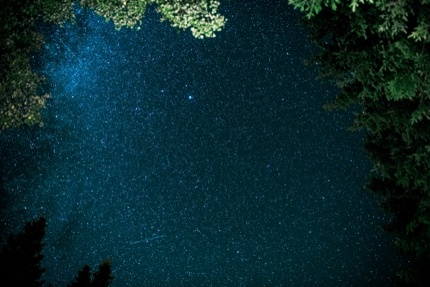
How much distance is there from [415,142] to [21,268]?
68.7ft

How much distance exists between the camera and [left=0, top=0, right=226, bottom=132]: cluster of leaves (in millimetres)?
7145

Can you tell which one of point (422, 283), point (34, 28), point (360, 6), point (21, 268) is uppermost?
point (34, 28)

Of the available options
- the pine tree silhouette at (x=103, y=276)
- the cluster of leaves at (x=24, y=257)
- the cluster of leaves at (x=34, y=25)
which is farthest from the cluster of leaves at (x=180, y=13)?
the pine tree silhouette at (x=103, y=276)

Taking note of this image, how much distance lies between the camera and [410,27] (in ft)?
16.9

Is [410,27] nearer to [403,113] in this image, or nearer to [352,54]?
[352,54]

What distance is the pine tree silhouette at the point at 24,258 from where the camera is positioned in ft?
63.3

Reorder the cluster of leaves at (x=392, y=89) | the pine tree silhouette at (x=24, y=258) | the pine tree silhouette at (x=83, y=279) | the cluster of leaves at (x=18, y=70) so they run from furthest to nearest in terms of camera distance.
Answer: the pine tree silhouette at (x=83, y=279) → the pine tree silhouette at (x=24, y=258) → the cluster of leaves at (x=18, y=70) → the cluster of leaves at (x=392, y=89)

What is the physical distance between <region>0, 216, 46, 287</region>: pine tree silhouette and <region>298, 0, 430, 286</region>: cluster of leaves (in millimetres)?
19367

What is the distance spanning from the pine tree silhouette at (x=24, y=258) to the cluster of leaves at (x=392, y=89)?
19.4 m

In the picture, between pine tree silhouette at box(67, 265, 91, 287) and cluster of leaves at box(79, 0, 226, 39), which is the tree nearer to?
pine tree silhouette at box(67, 265, 91, 287)

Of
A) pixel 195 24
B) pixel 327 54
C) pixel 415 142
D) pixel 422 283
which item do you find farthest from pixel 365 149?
pixel 195 24

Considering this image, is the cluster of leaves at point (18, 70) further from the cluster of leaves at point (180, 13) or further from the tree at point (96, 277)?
the tree at point (96, 277)

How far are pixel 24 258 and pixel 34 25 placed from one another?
16476 millimetres

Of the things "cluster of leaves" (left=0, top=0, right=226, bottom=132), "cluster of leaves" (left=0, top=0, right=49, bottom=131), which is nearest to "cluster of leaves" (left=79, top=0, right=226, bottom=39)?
"cluster of leaves" (left=0, top=0, right=226, bottom=132)
